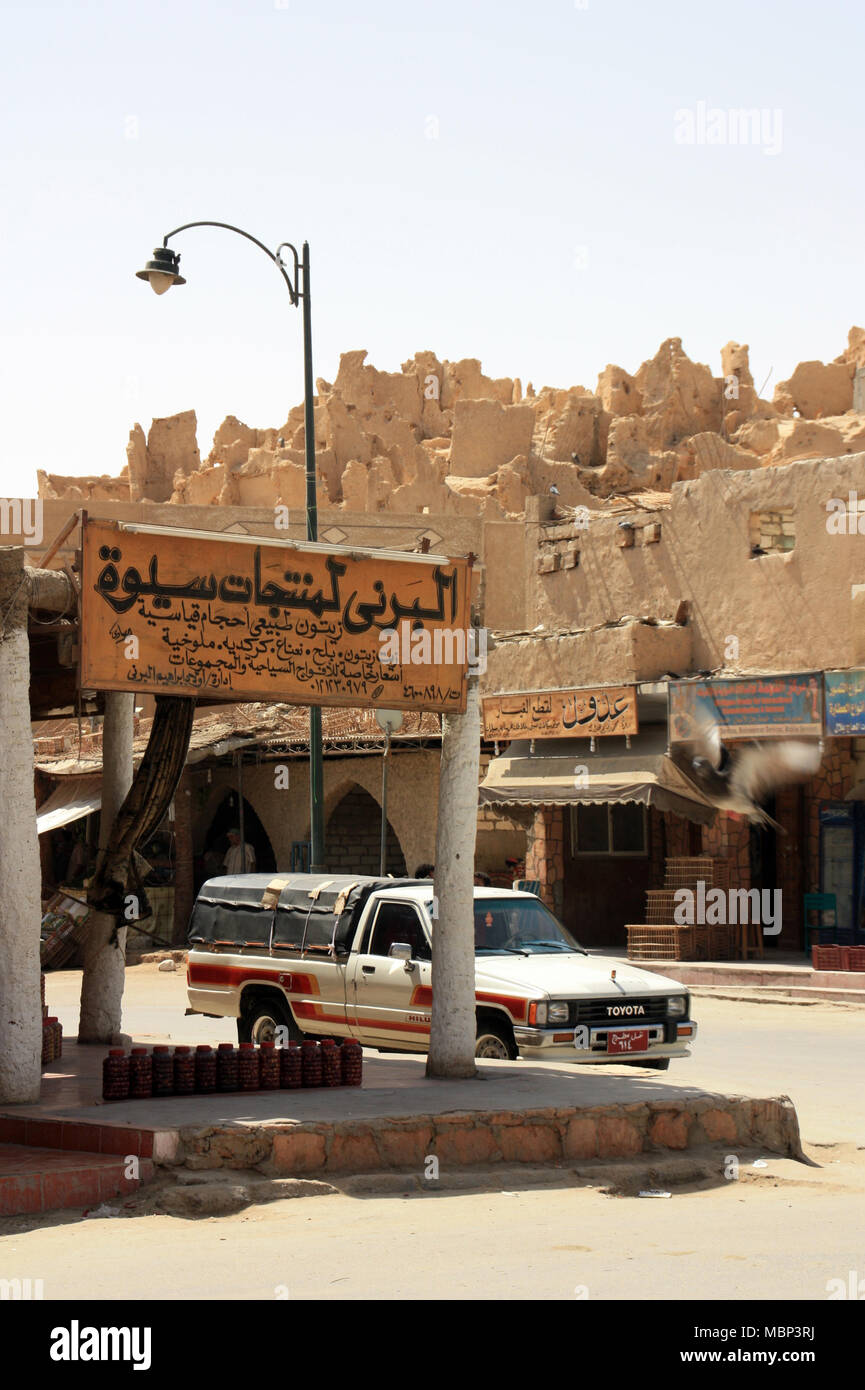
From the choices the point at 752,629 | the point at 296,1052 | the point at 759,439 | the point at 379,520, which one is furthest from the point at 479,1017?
the point at 759,439

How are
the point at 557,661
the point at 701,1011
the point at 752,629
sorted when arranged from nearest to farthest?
1. the point at 701,1011
2. the point at 752,629
3. the point at 557,661

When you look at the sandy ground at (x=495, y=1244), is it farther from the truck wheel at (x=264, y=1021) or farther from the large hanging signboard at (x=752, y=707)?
the large hanging signboard at (x=752, y=707)

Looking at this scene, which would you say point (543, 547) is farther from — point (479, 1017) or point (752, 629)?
point (479, 1017)

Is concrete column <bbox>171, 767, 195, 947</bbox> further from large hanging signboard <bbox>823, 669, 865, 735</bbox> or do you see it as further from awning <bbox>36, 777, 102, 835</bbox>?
large hanging signboard <bbox>823, 669, 865, 735</bbox>

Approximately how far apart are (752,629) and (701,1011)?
22.3 ft

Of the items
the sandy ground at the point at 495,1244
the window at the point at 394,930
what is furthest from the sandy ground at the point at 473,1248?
the window at the point at 394,930

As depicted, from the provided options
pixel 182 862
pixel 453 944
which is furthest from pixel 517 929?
pixel 182 862

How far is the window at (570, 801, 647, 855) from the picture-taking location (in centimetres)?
2664

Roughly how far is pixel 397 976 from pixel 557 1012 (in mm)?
1686

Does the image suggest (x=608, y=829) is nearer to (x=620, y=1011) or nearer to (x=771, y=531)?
(x=771, y=531)

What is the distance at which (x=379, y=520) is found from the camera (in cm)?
4044

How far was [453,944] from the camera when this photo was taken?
36.0 feet

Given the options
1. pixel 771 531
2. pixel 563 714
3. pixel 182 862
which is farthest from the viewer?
pixel 182 862

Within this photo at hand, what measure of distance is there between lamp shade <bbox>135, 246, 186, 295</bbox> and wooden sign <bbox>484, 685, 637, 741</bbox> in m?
11.0
